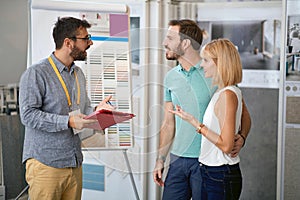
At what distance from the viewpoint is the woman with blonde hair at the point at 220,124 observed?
2.39 m

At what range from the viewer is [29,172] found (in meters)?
2.51

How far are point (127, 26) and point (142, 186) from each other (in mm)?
1069

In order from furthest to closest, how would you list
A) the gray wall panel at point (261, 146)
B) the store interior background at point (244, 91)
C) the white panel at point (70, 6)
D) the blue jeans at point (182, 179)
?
the gray wall panel at point (261, 146), the store interior background at point (244, 91), the white panel at point (70, 6), the blue jeans at point (182, 179)

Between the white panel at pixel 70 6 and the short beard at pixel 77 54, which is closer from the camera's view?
the short beard at pixel 77 54

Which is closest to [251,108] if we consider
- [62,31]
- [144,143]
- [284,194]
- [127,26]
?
[284,194]

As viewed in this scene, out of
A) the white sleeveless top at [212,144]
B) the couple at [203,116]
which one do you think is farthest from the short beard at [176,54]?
the white sleeveless top at [212,144]

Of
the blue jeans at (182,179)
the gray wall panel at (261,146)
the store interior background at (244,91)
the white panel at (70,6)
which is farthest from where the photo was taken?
the gray wall panel at (261,146)

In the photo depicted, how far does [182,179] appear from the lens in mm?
2543

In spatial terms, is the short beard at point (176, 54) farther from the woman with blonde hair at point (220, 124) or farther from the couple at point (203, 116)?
the woman with blonde hair at point (220, 124)

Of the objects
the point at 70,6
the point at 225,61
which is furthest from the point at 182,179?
the point at 70,6

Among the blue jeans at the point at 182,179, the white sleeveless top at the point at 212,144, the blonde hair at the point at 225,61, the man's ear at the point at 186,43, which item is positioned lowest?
the blue jeans at the point at 182,179

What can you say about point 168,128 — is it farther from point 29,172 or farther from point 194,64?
point 29,172

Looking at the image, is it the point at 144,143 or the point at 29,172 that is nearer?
the point at 29,172

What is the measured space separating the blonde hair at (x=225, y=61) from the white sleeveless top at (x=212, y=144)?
0.18ft
